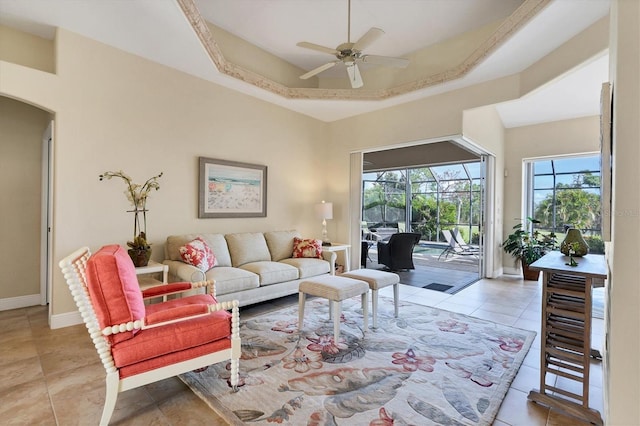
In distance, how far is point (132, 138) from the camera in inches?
140

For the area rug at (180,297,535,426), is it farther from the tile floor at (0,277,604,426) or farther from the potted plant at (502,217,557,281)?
the potted plant at (502,217,557,281)

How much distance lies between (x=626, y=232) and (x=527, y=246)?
5026 mm

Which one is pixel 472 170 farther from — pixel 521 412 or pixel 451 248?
pixel 521 412

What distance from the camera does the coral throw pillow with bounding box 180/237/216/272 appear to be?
3375 millimetres

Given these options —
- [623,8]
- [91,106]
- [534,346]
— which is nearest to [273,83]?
[91,106]

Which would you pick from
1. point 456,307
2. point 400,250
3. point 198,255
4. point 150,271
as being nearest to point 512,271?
point 400,250

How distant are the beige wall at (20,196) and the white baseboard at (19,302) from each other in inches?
0.9

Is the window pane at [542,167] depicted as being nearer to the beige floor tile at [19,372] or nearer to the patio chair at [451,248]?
the patio chair at [451,248]

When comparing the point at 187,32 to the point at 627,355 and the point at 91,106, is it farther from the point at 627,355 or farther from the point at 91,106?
the point at 627,355

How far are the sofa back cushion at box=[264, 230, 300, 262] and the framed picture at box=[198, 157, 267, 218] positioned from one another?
43 centimetres

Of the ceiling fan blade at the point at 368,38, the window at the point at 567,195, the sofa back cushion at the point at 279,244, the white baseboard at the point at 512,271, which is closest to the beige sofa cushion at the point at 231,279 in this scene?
the sofa back cushion at the point at 279,244

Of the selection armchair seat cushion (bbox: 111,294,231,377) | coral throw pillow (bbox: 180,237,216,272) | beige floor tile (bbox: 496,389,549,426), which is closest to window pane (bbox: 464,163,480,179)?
beige floor tile (bbox: 496,389,549,426)

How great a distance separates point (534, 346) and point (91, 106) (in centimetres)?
508

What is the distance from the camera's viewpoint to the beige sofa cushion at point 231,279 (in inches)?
128
